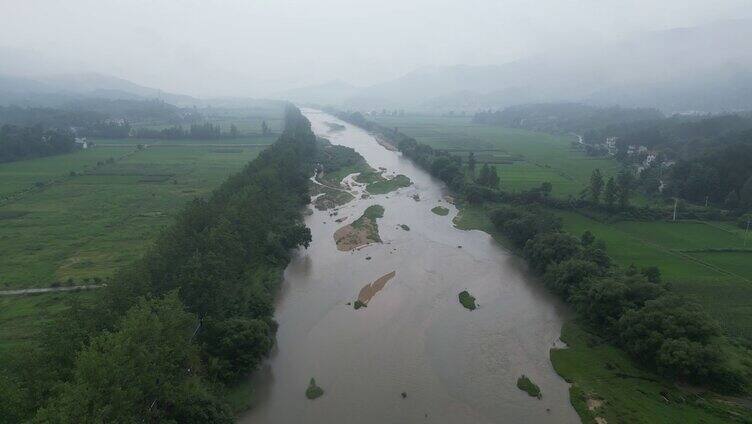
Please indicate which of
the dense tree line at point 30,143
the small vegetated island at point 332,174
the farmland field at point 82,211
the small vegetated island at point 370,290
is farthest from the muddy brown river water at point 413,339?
the dense tree line at point 30,143

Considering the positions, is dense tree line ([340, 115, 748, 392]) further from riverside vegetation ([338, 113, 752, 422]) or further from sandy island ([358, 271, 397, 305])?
sandy island ([358, 271, 397, 305])

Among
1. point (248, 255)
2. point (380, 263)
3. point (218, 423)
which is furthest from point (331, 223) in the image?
point (218, 423)

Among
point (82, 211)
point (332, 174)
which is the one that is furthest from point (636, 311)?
point (332, 174)

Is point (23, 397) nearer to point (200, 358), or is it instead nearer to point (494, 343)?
point (200, 358)

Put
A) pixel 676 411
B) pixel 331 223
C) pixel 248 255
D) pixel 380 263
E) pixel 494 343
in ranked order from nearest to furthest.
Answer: pixel 676 411 → pixel 494 343 → pixel 248 255 → pixel 380 263 → pixel 331 223

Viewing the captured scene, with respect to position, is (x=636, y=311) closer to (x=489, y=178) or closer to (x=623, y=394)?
(x=623, y=394)

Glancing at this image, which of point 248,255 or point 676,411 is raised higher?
point 248,255

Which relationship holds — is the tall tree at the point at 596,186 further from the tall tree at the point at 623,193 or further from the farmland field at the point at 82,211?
the farmland field at the point at 82,211
